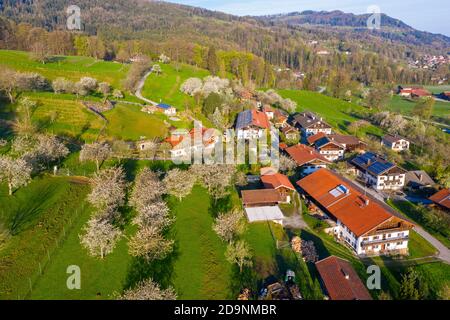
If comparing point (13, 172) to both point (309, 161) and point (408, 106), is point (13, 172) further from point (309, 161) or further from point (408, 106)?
point (408, 106)

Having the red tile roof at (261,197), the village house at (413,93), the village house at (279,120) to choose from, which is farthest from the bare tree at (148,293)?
the village house at (413,93)

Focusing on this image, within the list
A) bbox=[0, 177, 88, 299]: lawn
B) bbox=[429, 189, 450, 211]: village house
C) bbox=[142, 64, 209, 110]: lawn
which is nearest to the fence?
bbox=[0, 177, 88, 299]: lawn

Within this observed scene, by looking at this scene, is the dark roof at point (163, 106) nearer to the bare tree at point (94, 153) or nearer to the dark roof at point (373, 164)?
the bare tree at point (94, 153)

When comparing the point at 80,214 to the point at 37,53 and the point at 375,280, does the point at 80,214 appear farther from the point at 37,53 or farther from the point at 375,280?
the point at 37,53

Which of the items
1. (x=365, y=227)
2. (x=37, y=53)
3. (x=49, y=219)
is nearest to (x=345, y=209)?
(x=365, y=227)
